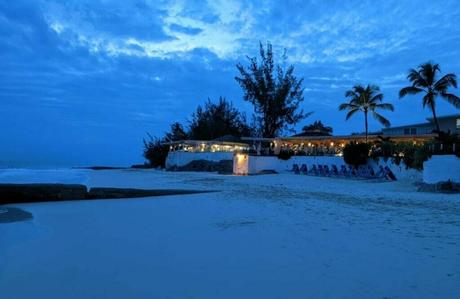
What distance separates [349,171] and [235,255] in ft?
73.8

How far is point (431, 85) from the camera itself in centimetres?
3058

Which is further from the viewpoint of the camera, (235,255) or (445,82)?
(445,82)

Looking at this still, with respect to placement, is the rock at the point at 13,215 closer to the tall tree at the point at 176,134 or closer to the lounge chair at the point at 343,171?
the lounge chair at the point at 343,171

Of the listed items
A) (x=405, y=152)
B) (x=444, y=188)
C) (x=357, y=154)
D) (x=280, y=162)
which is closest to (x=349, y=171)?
(x=357, y=154)

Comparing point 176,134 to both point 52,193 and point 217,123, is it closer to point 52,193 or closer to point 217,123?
point 217,123

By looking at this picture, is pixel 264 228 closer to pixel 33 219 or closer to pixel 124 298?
pixel 124 298

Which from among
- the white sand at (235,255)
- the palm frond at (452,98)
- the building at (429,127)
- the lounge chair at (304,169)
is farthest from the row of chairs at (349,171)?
the white sand at (235,255)

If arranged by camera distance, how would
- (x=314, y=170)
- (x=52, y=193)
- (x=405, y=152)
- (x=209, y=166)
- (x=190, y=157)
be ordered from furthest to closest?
(x=190, y=157), (x=209, y=166), (x=314, y=170), (x=405, y=152), (x=52, y=193)

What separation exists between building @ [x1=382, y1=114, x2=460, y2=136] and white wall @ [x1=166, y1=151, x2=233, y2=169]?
15.3 meters

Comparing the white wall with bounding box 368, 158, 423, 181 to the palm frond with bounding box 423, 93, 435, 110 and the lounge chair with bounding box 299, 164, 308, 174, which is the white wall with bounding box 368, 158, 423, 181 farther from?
the palm frond with bounding box 423, 93, 435, 110

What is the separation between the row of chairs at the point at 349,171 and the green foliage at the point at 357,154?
467 mm

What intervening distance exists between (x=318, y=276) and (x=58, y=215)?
7.93 metres

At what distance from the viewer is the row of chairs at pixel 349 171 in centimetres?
2429

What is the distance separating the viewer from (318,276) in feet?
15.5
